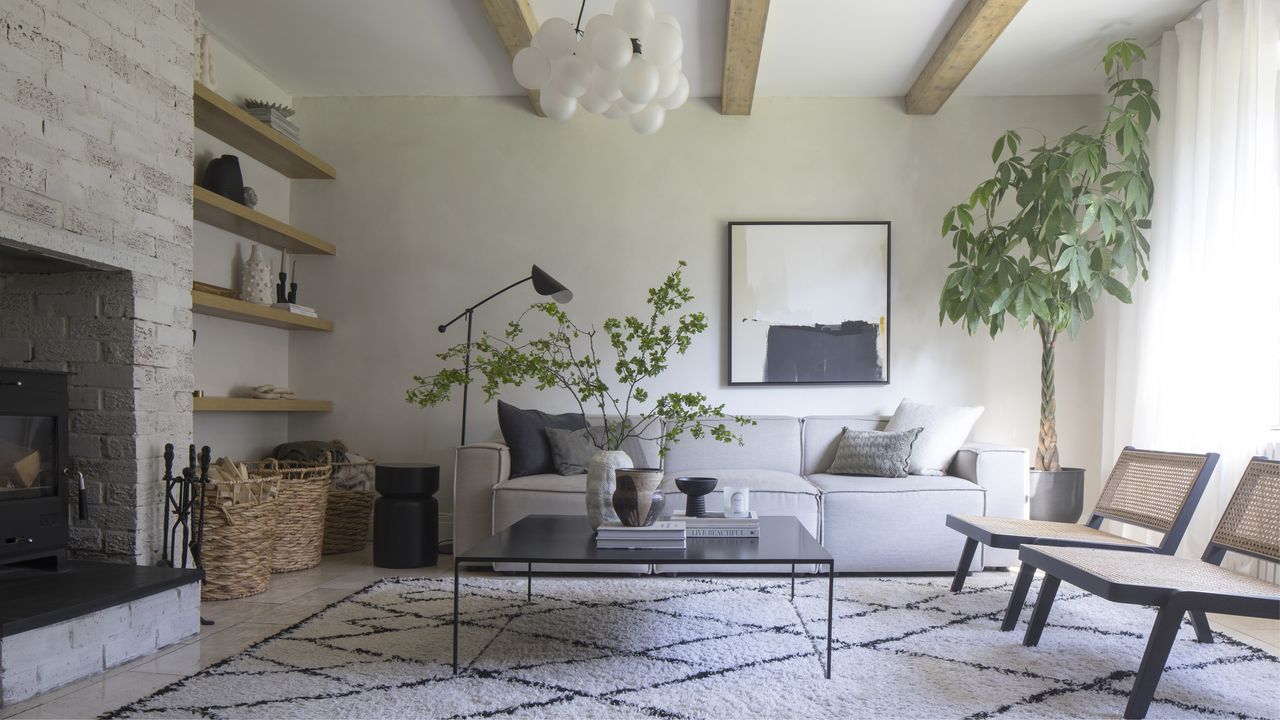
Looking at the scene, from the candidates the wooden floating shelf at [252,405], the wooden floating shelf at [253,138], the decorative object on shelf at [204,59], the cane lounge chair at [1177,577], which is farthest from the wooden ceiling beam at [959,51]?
the wooden floating shelf at [252,405]

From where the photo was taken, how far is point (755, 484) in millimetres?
4152

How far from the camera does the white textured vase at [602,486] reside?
3004 mm

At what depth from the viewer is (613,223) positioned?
520 cm

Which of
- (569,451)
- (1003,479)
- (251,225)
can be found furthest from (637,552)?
(251,225)

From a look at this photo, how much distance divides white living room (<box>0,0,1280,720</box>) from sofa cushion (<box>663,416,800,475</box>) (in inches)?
0.9

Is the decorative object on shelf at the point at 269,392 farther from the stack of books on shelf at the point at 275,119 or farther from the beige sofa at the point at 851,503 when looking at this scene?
the stack of books on shelf at the point at 275,119

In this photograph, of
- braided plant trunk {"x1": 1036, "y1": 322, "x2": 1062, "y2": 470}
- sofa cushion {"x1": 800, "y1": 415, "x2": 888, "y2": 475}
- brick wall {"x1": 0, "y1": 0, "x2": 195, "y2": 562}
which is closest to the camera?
brick wall {"x1": 0, "y1": 0, "x2": 195, "y2": 562}

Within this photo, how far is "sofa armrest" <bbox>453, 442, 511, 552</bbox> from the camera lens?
4.16 meters

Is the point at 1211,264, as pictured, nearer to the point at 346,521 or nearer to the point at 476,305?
the point at 476,305

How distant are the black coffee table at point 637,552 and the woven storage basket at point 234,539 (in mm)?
1207

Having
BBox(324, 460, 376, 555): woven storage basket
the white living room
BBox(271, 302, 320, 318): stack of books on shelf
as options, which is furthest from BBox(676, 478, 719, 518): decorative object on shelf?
BBox(271, 302, 320, 318): stack of books on shelf

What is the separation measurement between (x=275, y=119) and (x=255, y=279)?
83 centimetres

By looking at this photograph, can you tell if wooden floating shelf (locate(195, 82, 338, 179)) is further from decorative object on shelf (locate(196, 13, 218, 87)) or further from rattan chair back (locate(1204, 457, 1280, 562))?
rattan chair back (locate(1204, 457, 1280, 562))

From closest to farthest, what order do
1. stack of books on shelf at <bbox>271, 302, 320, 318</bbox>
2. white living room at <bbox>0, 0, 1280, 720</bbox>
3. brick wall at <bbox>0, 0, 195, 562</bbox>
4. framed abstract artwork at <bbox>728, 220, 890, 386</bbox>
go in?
white living room at <bbox>0, 0, 1280, 720</bbox>
brick wall at <bbox>0, 0, 195, 562</bbox>
stack of books on shelf at <bbox>271, 302, 320, 318</bbox>
framed abstract artwork at <bbox>728, 220, 890, 386</bbox>
